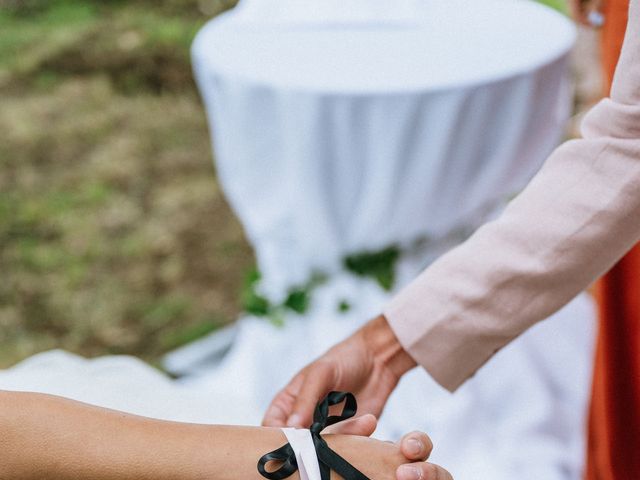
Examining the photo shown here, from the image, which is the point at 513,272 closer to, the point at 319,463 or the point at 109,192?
the point at 319,463

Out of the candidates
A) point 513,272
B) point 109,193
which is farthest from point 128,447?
point 109,193

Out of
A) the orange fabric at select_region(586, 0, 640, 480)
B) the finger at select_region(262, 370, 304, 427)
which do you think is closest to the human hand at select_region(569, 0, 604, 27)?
the orange fabric at select_region(586, 0, 640, 480)

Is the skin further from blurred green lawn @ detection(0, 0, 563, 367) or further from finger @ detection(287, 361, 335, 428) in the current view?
blurred green lawn @ detection(0, 0, 563, 367)

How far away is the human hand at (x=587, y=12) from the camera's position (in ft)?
4.58

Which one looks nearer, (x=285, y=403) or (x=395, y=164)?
(x=285, y=403)

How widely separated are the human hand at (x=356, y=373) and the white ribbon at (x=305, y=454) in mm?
130

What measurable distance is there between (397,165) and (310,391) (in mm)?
881

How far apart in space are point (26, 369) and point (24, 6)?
522 centimetres

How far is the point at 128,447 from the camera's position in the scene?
2.43 feet

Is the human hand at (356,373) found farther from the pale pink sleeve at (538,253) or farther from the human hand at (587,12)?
the human hand at (587,12)

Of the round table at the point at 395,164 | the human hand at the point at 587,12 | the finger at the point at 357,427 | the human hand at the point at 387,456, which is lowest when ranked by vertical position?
the round table at the point at 395,164

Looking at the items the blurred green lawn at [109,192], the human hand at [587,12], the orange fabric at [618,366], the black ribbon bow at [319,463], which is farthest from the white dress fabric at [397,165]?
the black ribbon bow at [319,463]

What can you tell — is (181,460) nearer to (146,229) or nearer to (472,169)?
(472,169)

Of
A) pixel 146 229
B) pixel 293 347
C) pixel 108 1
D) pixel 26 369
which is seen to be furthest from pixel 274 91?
pixel 108 1
